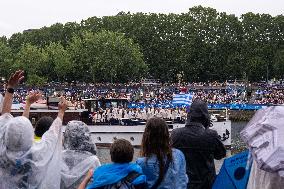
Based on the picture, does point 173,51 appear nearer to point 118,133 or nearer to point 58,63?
point 58,63

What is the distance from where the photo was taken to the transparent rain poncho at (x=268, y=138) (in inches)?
127

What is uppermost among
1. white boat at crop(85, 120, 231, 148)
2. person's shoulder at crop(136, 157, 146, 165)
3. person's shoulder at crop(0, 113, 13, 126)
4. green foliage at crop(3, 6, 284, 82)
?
green foliage at crop(3, 6, 284, 82)

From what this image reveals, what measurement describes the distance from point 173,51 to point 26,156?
79.0 meters

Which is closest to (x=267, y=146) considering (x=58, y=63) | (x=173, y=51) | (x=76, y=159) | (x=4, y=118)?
(x=76, y=159)

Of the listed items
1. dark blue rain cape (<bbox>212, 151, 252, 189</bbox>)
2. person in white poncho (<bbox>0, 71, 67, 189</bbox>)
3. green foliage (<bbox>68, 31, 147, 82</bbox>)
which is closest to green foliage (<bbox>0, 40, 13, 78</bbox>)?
green foliage (<bbox>68, 31, 147, 82</bbox>)

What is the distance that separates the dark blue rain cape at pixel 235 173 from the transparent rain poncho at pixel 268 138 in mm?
757

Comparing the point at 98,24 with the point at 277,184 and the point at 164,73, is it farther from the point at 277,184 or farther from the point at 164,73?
the point at 277,184

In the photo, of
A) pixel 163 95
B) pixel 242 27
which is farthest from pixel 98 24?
pixel 163 95

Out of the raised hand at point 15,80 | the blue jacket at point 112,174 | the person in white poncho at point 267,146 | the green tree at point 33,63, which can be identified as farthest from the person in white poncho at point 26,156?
the green tree at point 33,63

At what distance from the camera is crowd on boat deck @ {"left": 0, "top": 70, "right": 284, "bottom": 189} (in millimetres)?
4629

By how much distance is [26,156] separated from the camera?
4.86m

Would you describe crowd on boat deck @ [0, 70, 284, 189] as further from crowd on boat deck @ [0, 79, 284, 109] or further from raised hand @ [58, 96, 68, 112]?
crowd on boat deck @ [0, 79, 284, 109]

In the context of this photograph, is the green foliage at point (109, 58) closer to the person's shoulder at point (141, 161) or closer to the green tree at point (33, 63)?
the green tree at point (33, 63)

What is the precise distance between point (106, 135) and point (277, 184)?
26.9 m
